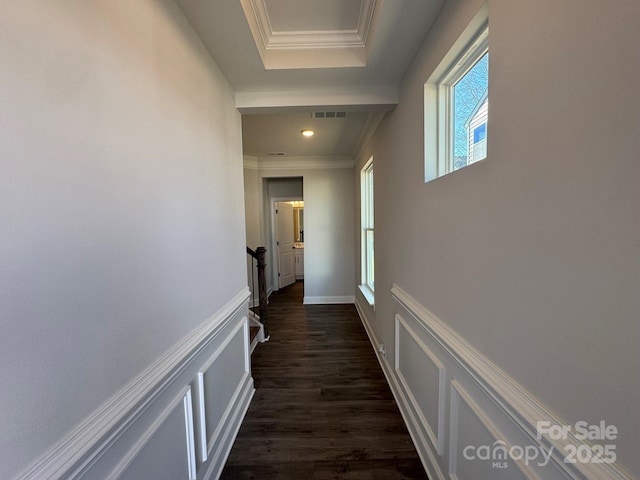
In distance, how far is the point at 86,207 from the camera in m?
0.70

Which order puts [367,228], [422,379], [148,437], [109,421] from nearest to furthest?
1. [109,421]
2. [148,437]
3. [422,379]
4. [367,228]

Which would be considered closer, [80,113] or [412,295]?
[80,113]

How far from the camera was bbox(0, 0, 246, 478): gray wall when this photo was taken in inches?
21.3

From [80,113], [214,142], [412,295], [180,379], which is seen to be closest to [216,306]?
Result: [180,379]

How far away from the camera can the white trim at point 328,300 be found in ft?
15.5

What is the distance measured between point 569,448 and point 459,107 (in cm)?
135

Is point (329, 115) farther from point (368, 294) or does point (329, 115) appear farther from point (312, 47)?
point (368, 294)

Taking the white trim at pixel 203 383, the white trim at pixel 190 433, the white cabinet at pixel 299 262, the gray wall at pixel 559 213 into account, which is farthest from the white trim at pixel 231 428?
the white cabinet at pixel 299 262

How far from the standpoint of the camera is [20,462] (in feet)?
1.76

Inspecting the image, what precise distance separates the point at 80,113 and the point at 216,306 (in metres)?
1.12

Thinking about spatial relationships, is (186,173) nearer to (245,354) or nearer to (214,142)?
(214,142)

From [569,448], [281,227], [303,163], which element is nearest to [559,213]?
A: [569,448]

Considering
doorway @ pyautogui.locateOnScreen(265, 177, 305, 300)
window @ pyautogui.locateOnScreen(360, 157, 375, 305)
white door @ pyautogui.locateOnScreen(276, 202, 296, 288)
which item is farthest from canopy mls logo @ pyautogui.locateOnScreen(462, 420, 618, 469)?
white door @ pyautogui.locateOnScreen(276, 202, 296, 288)

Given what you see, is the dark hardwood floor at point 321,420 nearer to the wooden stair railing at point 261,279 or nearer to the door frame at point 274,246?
the wooden stair railing at point 261,279
